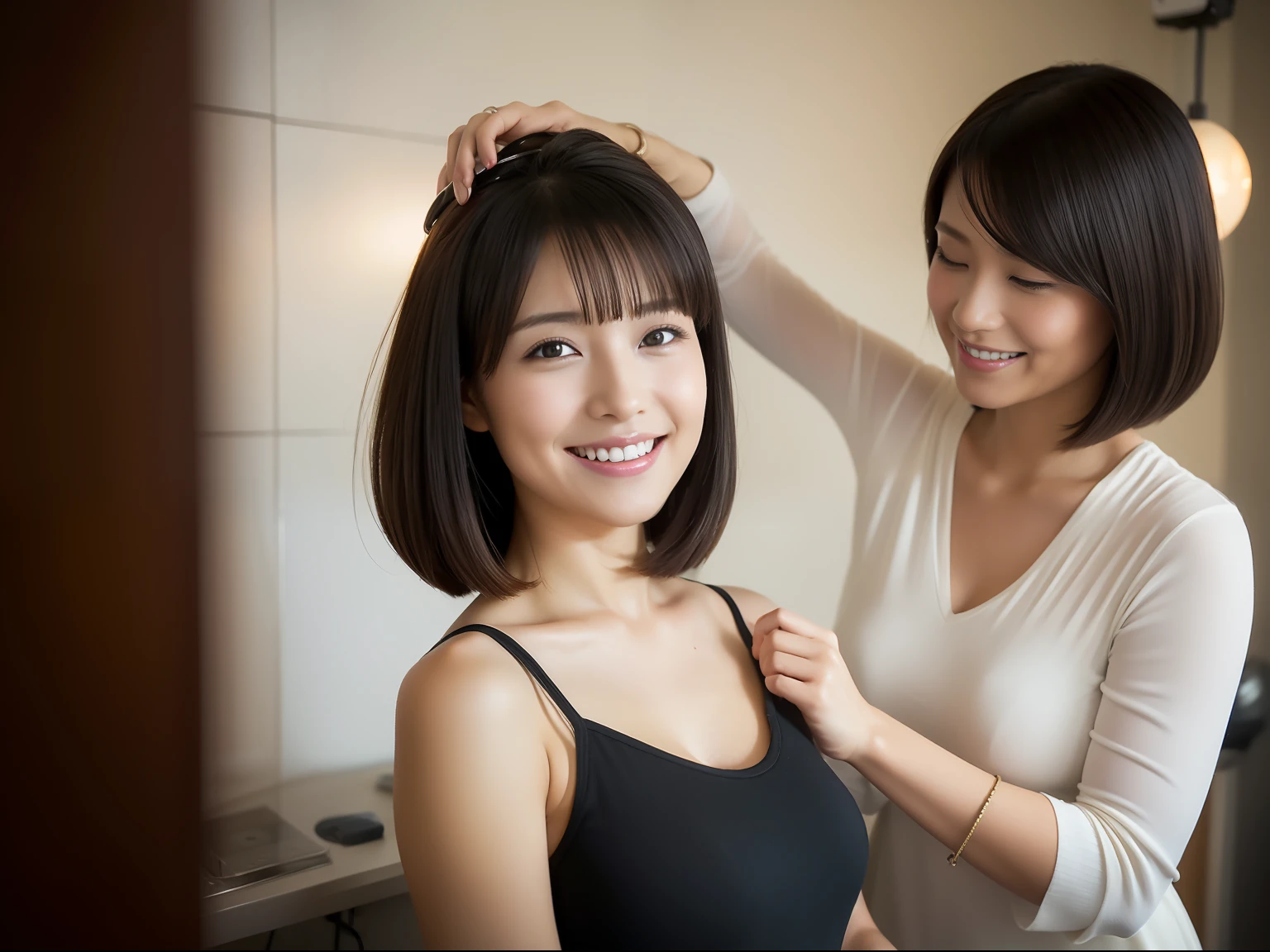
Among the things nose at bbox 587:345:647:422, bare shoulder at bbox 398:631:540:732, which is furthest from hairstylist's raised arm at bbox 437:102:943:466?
bare shoulder at bbox 398:631:540:732

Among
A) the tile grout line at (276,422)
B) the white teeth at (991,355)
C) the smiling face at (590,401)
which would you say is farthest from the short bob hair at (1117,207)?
the tile grout line at (276,422)

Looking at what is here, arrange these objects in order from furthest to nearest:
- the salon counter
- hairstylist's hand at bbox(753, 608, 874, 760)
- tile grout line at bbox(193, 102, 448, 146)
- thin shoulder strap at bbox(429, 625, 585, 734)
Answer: tile grout line at bbox(193, 102, 448, 146) → the salon counter → hairstylist's hand at bbox(753, 608, 874, 760) → thin shoulder strap at bbox(429, 625, 585, 734)

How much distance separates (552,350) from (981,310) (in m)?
0.54

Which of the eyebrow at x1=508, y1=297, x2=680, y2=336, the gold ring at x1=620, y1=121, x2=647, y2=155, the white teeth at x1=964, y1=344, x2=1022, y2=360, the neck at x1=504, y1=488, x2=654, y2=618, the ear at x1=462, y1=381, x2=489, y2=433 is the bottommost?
the neck at x1=504, y1=488, x2=654, y2=618

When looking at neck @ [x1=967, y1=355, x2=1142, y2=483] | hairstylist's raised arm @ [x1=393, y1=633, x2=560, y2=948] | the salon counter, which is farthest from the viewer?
the salon counter

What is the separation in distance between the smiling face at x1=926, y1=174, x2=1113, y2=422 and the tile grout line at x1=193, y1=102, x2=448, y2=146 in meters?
0.96

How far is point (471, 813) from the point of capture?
83 cm

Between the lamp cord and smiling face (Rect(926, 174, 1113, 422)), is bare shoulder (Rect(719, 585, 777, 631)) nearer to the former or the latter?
smiling face (Rect(926, 174, 1113, 422))

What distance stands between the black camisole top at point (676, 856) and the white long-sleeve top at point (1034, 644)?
34 cm

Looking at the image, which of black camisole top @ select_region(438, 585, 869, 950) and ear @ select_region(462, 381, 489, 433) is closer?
black camisole top @ select_region(438, 585, 869, 950)

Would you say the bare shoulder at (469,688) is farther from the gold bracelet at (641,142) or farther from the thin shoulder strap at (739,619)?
the gold bracelet at (641,142)

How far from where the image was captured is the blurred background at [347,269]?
0.28 metres

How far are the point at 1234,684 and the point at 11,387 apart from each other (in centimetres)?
122

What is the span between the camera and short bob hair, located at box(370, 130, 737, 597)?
948mm
